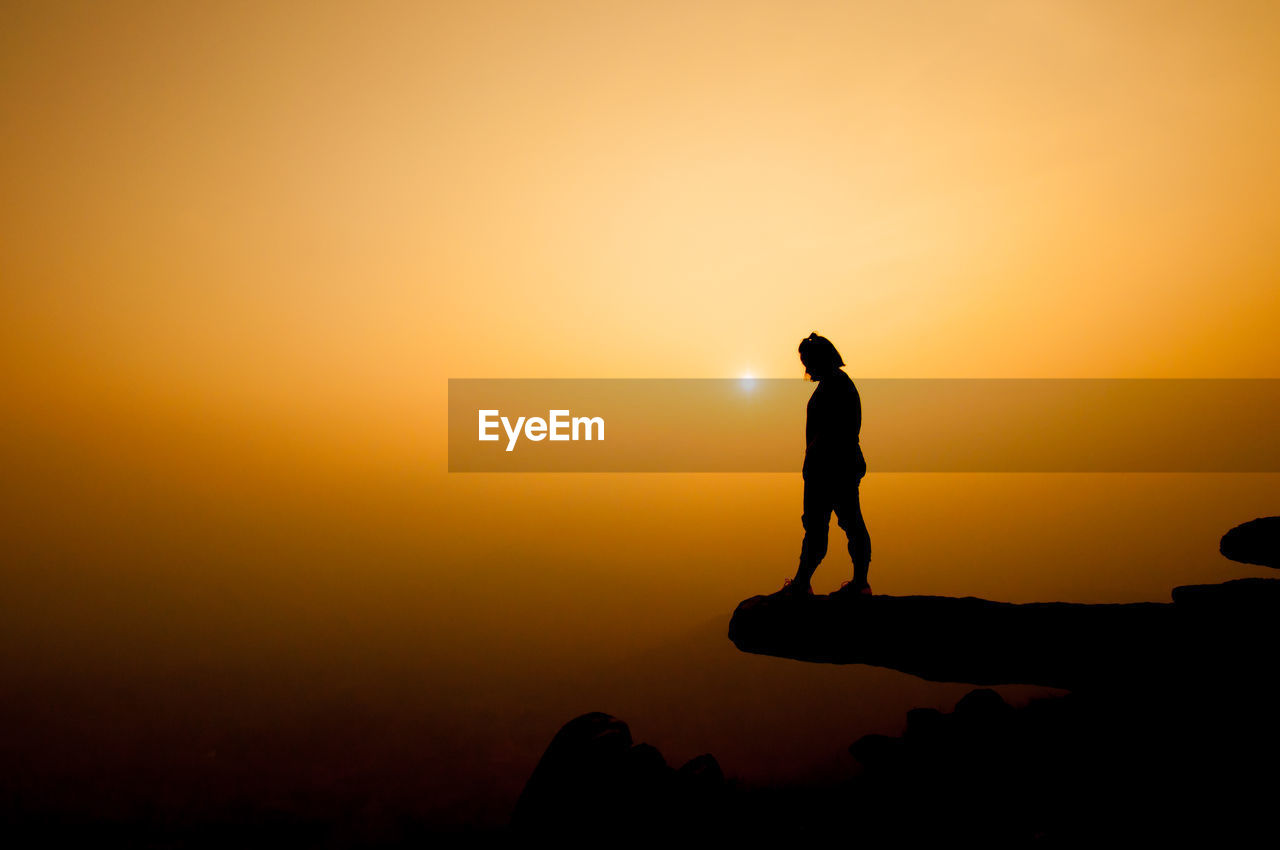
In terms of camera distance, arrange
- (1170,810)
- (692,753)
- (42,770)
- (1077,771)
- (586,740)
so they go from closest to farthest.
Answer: (1170,810) → (1077,771) → (586,740) → (692,753) → (42,770)

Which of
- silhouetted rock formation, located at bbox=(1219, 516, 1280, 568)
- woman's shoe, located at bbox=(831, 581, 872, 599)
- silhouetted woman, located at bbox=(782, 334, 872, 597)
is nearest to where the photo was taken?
silhouetted woman, located at bbox=(782, 334, 872, 597)

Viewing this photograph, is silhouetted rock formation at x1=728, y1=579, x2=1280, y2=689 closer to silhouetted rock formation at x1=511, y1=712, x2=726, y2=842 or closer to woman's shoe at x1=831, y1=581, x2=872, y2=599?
woman's shoe at x1=831, y1=581, x2=872, y2=599

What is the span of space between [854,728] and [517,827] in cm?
14880

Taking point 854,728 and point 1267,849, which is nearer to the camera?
point 1267,849

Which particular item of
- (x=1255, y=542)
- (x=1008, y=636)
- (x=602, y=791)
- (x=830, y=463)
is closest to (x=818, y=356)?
(x=830, y=463)

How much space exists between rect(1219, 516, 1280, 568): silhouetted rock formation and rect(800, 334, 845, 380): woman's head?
7408mm

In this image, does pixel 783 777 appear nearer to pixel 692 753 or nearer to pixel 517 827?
pixel 692 753

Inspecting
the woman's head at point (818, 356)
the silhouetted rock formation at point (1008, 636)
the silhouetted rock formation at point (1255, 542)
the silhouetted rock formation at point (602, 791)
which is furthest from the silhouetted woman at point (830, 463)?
the silhouetted rock formation at point (602, 791)

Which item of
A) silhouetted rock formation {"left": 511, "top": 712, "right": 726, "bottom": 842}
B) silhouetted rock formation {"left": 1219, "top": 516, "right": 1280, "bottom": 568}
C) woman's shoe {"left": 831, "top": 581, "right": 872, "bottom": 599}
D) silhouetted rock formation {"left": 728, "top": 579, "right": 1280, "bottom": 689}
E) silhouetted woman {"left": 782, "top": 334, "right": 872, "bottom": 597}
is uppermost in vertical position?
silhouetted woman {"left": 782, "top": 334, "right": 872, "bottom": 597}

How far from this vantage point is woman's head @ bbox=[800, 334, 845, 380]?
8.71m

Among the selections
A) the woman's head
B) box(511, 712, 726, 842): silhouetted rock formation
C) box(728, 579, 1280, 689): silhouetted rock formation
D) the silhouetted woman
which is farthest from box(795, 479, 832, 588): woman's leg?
box(511, 712, 726, 842): silhouetted rock formation

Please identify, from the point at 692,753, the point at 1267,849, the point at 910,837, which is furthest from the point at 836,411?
the point at 692,753

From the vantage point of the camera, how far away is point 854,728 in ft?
468

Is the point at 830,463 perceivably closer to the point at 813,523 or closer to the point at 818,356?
the point at 813,523
